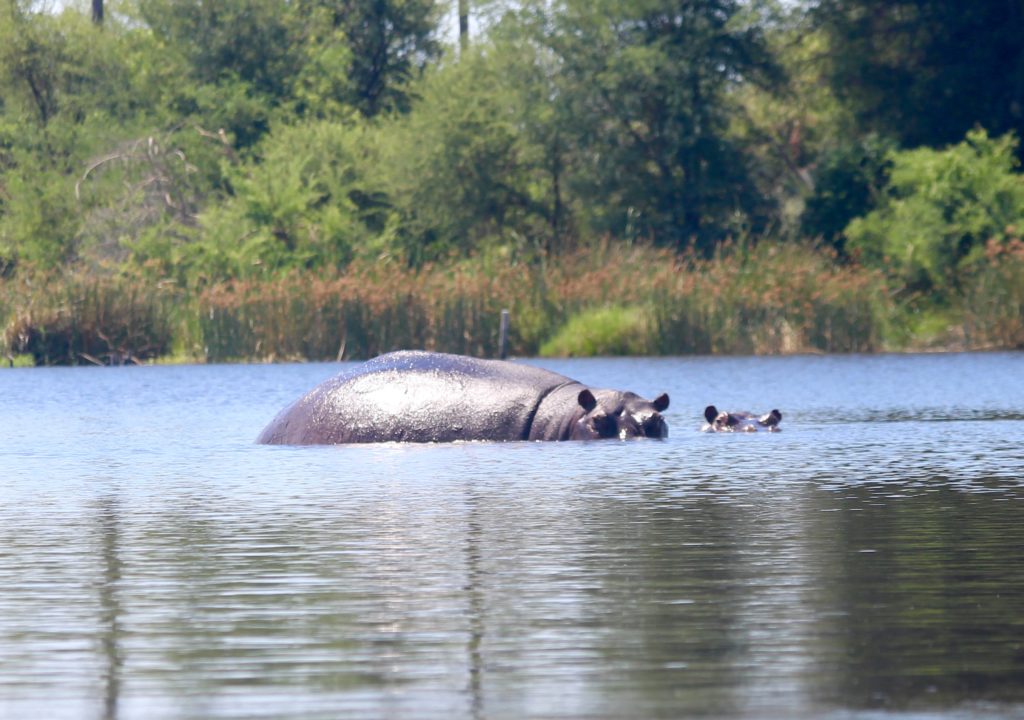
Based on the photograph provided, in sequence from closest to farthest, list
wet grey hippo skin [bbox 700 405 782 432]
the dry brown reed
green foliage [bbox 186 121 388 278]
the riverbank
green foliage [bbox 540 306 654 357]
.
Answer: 1. wet grey hippo skin [bbox 700 405 782 432]
2. the riverbank
3. green foliage [bbox 540 306 654 357]
4. the dry brown reed
5. green foliage [bbox 186 121 388 278]

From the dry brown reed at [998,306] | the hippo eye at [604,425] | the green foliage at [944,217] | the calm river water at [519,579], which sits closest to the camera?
the calm river water at [519,579]

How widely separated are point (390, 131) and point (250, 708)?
4409cm

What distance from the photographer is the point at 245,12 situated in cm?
5175

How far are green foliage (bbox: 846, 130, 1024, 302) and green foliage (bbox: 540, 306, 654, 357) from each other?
25.8 feet

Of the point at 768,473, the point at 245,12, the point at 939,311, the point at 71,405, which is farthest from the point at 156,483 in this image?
the point at 245,12

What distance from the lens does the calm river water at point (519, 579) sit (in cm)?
579

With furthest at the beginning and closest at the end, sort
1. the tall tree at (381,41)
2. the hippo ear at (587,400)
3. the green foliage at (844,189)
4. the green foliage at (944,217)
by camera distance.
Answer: the tall tree at (381,41)
the green foliage at (844,189)
the green foliage at (944,217)
the hippo ear at (587,400)

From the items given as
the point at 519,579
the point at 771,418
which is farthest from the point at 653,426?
the point at 519,579

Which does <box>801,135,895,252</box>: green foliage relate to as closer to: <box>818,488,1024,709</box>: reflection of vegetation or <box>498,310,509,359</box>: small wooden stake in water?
<box>498,310,509,359</box>: small wooden stake in water

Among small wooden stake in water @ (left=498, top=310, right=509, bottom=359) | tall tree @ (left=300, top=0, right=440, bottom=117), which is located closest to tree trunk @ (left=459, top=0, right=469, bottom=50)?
tall tree @ (left=300, top=0, right=440, bottom=117)

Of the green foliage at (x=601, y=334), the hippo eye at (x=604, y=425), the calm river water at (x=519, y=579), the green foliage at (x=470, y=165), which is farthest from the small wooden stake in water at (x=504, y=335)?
the green foliage at (x=470, y=165)

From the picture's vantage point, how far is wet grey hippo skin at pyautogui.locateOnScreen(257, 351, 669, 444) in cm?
1656

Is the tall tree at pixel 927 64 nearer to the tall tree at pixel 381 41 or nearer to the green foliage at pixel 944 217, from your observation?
the green foliage at pixel 944 217

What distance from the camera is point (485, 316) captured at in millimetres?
33469
